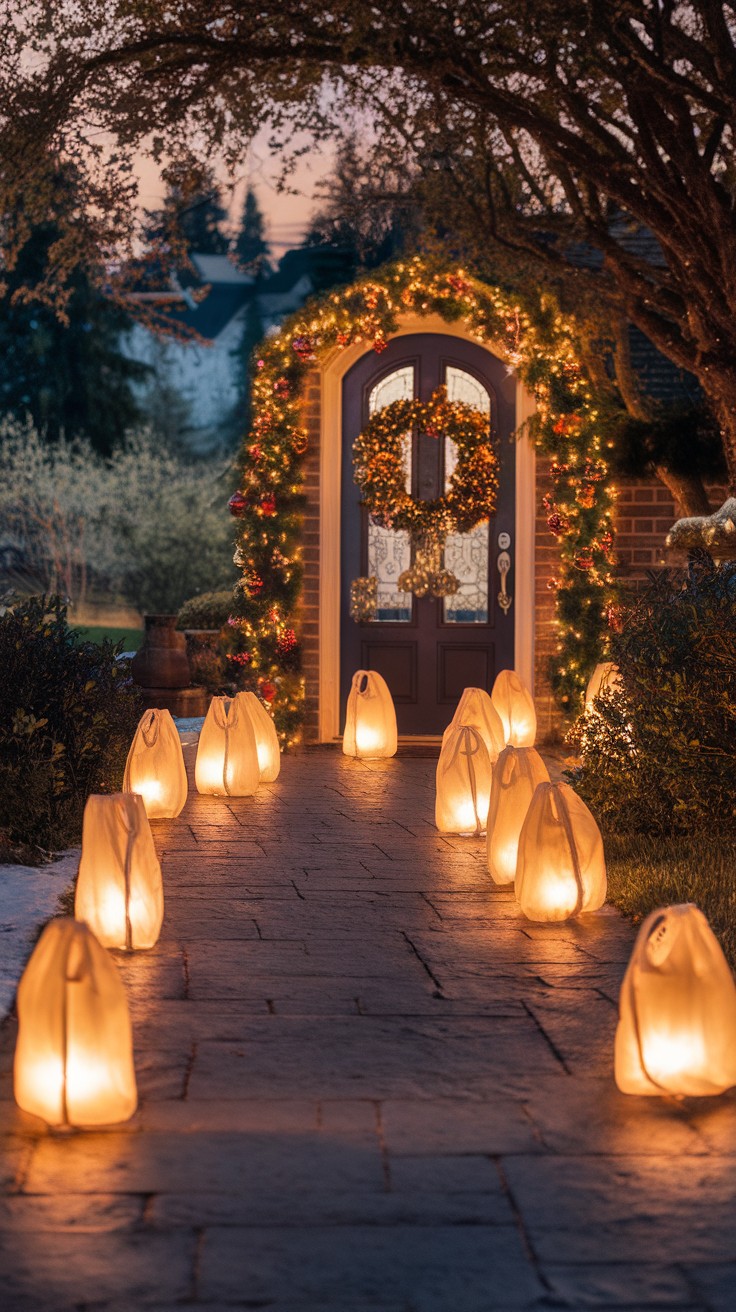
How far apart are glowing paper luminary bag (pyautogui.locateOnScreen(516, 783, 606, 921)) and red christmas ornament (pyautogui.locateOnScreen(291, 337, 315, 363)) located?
6.80m

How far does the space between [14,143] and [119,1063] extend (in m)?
9.18

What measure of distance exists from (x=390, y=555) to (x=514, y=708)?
1948 mm

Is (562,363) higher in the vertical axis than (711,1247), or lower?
higher

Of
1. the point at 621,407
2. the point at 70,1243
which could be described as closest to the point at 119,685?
the point at 621,407

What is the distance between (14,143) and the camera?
1095 centimetres

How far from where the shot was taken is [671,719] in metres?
6.88

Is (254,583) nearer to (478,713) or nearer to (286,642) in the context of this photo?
(286,642)

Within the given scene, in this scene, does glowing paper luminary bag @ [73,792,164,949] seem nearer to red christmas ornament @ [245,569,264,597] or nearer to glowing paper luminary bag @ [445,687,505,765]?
glowing paper luminary bag @ [445,687,505,765]

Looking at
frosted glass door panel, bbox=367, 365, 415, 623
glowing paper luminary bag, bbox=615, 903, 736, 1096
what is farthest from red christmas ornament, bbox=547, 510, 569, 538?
glowing paper luminary bag, bbox=615, 903, 736, 1096

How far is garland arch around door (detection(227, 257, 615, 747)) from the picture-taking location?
1146 cm

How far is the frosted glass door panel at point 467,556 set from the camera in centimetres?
1200

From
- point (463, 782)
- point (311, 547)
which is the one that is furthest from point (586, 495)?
point (463, 782)

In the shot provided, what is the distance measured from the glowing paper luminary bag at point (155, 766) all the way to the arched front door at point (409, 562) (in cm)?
406

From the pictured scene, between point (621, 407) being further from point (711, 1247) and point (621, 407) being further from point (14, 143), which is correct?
point (711, 1247)
